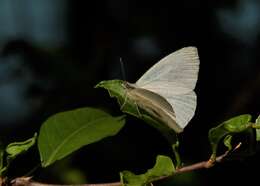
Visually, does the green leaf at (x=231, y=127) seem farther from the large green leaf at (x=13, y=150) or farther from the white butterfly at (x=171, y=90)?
the large green leaf at (x=13, y=150)

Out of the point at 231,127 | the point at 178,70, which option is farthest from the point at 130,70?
the point at 231,127

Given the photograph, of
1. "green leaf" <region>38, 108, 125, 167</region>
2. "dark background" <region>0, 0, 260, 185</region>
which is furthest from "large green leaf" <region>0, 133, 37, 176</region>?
"dark background" <region>0, 0, 260, 185</region>

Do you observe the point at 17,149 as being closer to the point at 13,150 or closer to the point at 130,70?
the point at 13,150

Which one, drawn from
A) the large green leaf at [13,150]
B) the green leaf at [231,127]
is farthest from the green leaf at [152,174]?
the large green leaf at [13,150]

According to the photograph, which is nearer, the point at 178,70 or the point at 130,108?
the point at 130,108

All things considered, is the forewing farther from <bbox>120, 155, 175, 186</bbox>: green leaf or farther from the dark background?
the dark background

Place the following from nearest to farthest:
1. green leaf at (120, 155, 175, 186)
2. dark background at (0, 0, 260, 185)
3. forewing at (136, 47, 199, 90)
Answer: green leaf at (120, 155, 175, 186) < forewing at (136, 47, 199, 90) < dark background at (0, 0, 260, 185)

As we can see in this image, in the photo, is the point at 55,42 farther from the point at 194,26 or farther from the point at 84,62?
the point at 194,26
